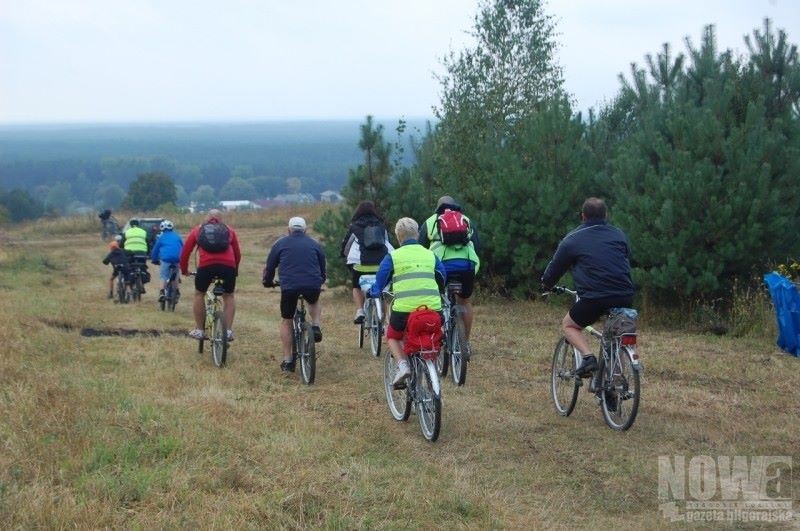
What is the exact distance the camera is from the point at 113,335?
1543cm

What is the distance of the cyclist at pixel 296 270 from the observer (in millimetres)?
11789

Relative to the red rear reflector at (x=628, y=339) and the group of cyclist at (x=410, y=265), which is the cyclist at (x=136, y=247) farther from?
the red rear reflector at (x=628, y=339)

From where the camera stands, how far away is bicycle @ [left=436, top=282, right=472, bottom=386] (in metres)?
11.3

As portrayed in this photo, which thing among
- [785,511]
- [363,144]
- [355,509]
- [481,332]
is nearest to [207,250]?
[481,332]

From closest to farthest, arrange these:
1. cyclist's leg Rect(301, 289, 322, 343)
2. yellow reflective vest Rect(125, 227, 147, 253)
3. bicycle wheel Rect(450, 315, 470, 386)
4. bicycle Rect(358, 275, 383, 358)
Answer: bicycle wheel Rect(450, 315, 470, 386), cyclist's leg Rect(301, 289, 322, 343), bicycle Rect(358, 275, 383, 358), yellow reflective vest Rect(125, 227, 147, 253)

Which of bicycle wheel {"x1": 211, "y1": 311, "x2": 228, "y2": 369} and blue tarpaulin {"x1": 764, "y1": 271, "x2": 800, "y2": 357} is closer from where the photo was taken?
bicycle wheel {"x1": 211, "y1": 311, "x2": 228, "y2": 369}

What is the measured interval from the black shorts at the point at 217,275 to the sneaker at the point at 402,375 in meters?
4.37

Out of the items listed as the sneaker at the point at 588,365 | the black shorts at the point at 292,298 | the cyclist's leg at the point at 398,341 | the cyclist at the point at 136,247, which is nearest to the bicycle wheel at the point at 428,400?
the cyclist's leg at the point at 398,341

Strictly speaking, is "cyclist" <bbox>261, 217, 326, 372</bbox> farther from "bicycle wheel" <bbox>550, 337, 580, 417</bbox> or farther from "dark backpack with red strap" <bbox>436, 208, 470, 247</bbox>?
"bicycle wheel" <bbox>550, 337, 580, 417</bbox>

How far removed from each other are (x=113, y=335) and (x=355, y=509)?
9741 millimetres

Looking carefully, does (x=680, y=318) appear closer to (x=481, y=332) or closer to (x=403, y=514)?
(x=481, y=332)

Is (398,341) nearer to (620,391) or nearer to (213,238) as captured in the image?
(620,391)

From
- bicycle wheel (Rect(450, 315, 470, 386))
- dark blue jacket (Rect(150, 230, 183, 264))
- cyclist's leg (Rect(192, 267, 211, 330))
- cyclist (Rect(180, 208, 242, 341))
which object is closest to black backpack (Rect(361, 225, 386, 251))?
cyclist (Rect(180, 208, 242, 341))

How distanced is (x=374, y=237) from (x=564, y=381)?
428cm
